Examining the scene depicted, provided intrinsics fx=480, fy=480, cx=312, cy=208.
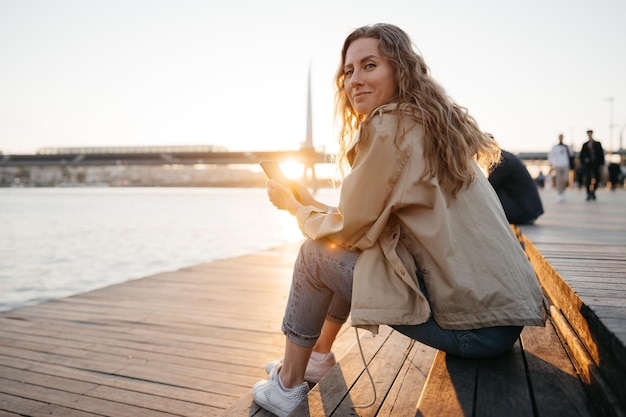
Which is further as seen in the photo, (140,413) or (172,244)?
(172,244)

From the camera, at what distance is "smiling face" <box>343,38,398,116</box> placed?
1443 millimetres

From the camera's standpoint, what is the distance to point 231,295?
12.1 feet

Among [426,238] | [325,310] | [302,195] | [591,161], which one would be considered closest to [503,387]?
[426,238]

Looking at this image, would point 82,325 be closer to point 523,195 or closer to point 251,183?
point 523,195

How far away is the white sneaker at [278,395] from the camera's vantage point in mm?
1509

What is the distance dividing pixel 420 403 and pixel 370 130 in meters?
0.69

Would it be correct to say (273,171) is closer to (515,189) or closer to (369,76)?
(369,76)

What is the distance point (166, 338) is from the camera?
2668 mm

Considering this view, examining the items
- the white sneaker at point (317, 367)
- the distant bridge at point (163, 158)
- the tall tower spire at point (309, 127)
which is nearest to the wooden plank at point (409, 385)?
the white sneaker at point (317, 367)

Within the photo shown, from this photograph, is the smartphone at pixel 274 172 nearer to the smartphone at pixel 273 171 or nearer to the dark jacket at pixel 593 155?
the smartphone at pixel 273 171

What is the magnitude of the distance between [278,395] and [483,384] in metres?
0.66

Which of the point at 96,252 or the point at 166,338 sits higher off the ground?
the point at 166,338

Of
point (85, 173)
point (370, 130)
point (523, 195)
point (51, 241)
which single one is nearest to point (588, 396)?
point (370, 130)

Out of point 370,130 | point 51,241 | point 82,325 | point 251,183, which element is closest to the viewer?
point 370,130
